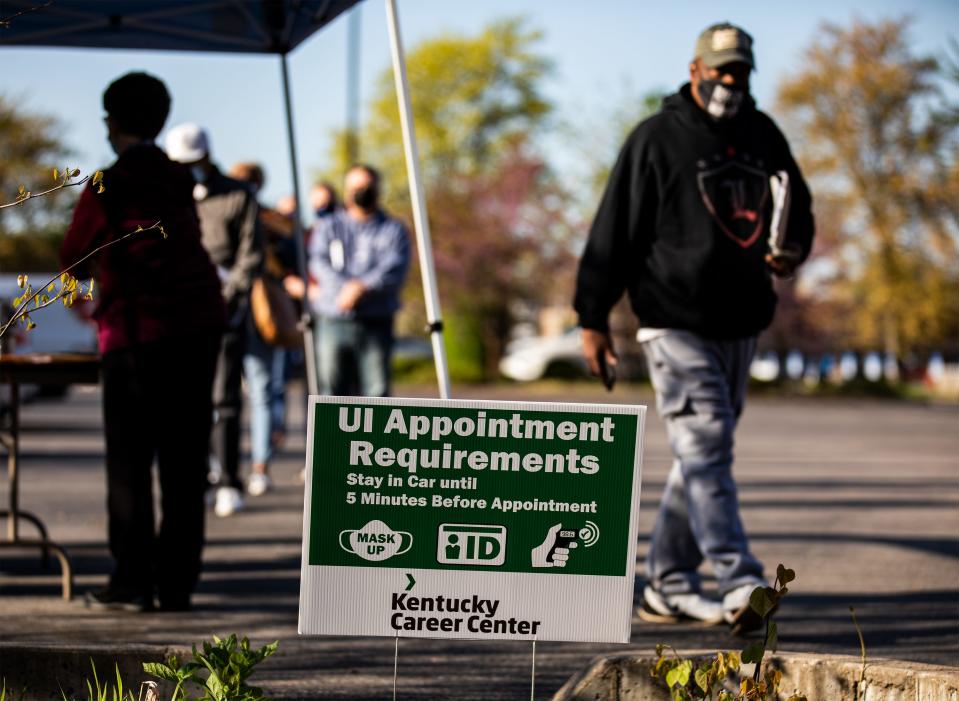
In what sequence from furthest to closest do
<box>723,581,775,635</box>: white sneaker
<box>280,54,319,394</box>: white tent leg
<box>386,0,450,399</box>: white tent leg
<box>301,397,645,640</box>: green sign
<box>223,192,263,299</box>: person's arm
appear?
<box>223,192,263,299</box>: person's arm, <box>280,54,319,394</box>: white tent leg, <box>386,0,450,399</box>: white tent leg, <box>723,581,775,635</box>: white sneaker, <box>301,397,645,640</box>: green sign

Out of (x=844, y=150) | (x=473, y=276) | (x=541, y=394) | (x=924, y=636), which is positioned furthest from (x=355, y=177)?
(x=844, y=150)

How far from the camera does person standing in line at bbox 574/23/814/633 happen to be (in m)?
5.61

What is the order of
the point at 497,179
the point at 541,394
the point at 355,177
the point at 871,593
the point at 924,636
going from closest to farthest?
the point at 924,636, the point at 871,593, the point at 355,177, the point at 541,394, the point at 497,179

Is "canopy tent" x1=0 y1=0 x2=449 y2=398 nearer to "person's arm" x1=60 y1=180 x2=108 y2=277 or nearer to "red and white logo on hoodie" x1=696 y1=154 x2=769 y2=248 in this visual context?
"person's arm" x1=60 y1=180 x2=108 y2=277

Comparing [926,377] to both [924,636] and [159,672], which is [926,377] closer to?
[924,636]

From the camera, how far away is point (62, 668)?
11.6 ft

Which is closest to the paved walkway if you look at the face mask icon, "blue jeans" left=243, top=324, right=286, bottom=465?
"blue jeans" left=243, top=324, right=286, bottom=465

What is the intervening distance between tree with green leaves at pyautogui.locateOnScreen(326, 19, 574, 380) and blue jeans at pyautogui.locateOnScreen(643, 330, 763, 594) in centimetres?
3337

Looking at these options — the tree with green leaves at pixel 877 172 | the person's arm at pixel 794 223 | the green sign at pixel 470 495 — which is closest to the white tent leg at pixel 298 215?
the person's arm at pixel 794 223

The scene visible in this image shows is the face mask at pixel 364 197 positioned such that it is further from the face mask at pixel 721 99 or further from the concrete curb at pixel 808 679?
the concrete curb at pixel 808 679

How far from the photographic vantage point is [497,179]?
4984cm

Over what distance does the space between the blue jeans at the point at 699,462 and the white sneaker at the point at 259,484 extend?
200 inches

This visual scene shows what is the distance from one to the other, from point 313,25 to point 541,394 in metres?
26.0

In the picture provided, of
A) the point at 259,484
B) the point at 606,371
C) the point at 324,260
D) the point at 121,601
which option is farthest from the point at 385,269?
the point at 121,601
